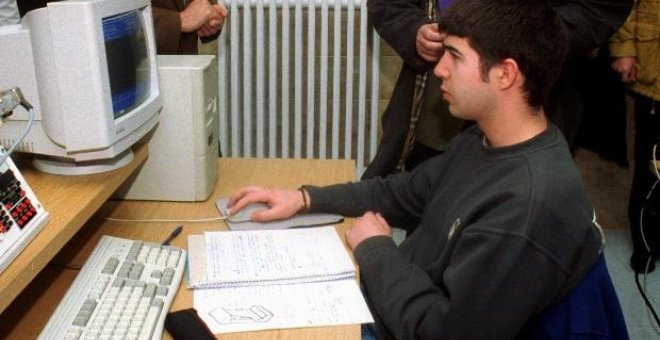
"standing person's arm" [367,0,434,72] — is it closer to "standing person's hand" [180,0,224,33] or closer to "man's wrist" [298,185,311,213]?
"standing person's hand" [180,0,224,33]

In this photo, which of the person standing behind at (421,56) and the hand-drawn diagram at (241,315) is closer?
the hand-drawn diagram at (241,315)

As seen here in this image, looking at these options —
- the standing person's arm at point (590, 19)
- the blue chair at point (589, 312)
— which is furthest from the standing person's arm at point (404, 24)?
the blue chair at point (589, 312)

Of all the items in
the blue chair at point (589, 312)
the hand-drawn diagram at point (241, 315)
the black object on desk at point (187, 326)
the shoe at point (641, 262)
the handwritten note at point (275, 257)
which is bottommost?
the shoe at point (641, 262)

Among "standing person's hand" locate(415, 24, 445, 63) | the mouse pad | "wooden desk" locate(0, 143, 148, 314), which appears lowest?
the mouse pad

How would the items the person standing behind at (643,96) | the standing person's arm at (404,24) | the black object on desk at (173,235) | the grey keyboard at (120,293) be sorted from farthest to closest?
the person standing behind at (643,96), the standing person's arm at (404,24), the black object on desk at (173,235), the grey keyboard at (120,293)

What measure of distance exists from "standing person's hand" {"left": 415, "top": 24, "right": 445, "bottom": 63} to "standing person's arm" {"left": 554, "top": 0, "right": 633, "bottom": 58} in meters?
0.36

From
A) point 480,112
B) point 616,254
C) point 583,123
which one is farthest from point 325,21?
point 480,112

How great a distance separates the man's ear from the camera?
1.35 metres

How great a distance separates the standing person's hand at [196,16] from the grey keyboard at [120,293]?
1.02 metres

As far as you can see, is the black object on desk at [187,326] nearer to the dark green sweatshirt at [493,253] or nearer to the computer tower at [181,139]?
the dark green sweatshirt at [493,253]

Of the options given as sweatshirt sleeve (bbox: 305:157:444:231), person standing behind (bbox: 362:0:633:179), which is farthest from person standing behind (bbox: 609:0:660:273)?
sweatshirt sleeve (bbox: 305:157:444:231)

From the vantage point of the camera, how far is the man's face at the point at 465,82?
1396mm

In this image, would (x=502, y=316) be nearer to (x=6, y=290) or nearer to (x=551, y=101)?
(x=6, y=290)

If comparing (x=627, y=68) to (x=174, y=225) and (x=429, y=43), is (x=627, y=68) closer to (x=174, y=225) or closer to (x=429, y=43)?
(x=429, y=43)
